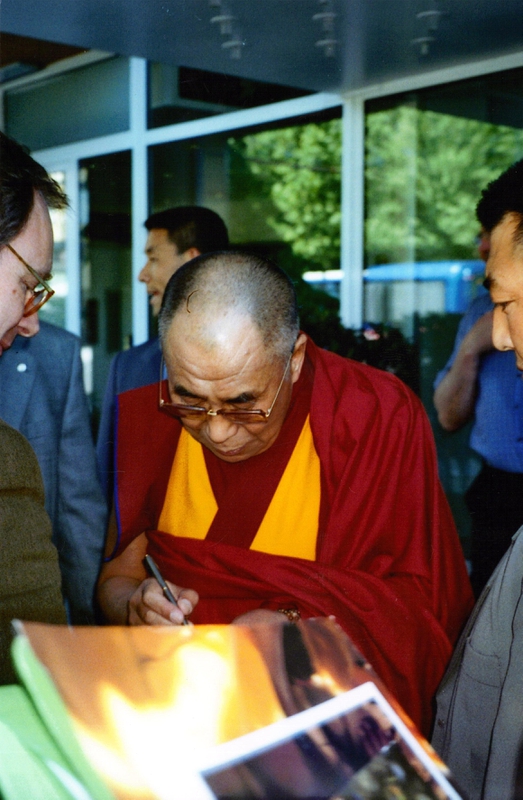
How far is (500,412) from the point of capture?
9.53 feet

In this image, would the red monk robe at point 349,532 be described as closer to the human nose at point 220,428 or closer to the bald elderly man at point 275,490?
the bald elderly man at point 275,490

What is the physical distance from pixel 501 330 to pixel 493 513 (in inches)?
65.6

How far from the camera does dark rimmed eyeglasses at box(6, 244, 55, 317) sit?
4.54 ft

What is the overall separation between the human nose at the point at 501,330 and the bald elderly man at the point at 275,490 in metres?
0.31

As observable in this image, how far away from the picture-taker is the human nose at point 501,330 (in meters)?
1.45

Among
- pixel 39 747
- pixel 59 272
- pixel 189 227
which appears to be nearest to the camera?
pixel 39 747

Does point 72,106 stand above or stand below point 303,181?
above

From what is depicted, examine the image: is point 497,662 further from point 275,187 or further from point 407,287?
point 275,187

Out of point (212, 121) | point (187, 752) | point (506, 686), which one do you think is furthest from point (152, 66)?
point (187, 752)

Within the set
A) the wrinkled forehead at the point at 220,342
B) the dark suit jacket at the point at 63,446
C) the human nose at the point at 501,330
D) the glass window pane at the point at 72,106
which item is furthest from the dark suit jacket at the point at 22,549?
the glass window pane at the point at 72,106

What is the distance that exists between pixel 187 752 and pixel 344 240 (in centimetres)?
450

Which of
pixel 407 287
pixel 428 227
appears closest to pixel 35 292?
pixel 407 287

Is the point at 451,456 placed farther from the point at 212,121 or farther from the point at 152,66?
the point at 152,66

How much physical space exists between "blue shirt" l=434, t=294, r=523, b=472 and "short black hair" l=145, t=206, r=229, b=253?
1.28 m
